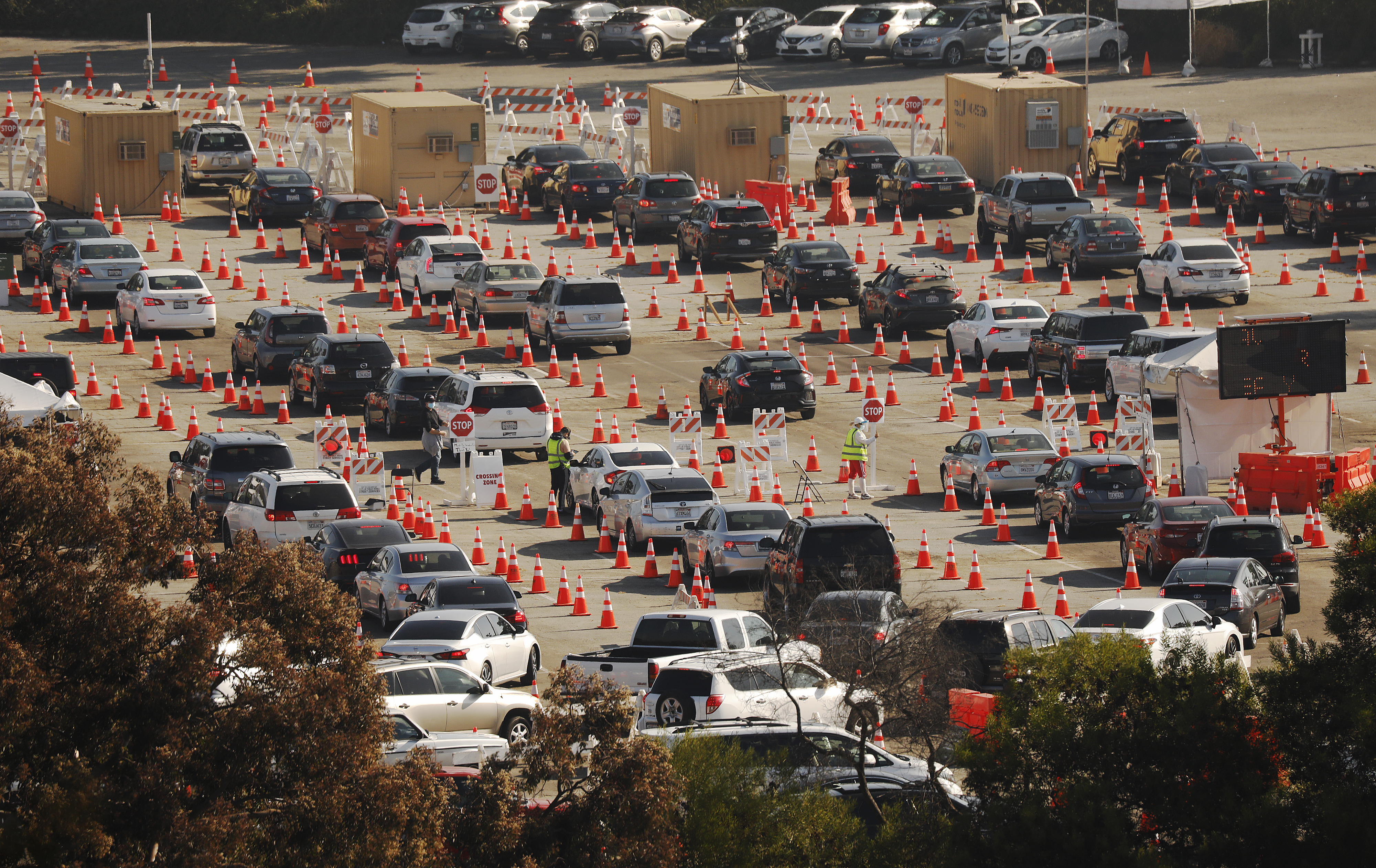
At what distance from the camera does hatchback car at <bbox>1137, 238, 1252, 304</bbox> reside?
40969 mm

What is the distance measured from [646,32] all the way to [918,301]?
106 feet

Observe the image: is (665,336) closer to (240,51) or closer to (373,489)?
(373,489)

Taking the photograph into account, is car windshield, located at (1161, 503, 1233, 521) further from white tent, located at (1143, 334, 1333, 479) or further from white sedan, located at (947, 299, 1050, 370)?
white sedan, located at (947, 299, 1050, 370)

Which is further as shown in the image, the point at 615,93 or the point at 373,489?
the point at 615,93

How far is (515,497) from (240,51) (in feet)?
155

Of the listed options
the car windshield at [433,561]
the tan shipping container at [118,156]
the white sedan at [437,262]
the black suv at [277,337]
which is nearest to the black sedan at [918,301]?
the white sedan at [437,262]

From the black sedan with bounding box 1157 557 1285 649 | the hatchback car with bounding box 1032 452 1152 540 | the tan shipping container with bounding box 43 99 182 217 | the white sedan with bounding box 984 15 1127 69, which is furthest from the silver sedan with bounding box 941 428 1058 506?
the white sedan with bounding box 984 15 1127 69

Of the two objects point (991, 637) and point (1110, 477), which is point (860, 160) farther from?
point (991, 637)

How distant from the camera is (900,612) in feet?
67.3

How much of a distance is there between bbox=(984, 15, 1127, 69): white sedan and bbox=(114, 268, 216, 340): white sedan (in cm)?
3046

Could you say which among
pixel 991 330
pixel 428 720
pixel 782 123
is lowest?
pixel 428 720

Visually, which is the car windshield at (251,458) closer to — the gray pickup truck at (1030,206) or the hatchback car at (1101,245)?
the hatchback car at (1101,245)

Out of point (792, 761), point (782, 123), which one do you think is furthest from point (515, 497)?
point (782, 123)

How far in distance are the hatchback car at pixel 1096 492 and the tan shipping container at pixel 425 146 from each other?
2668 cm
